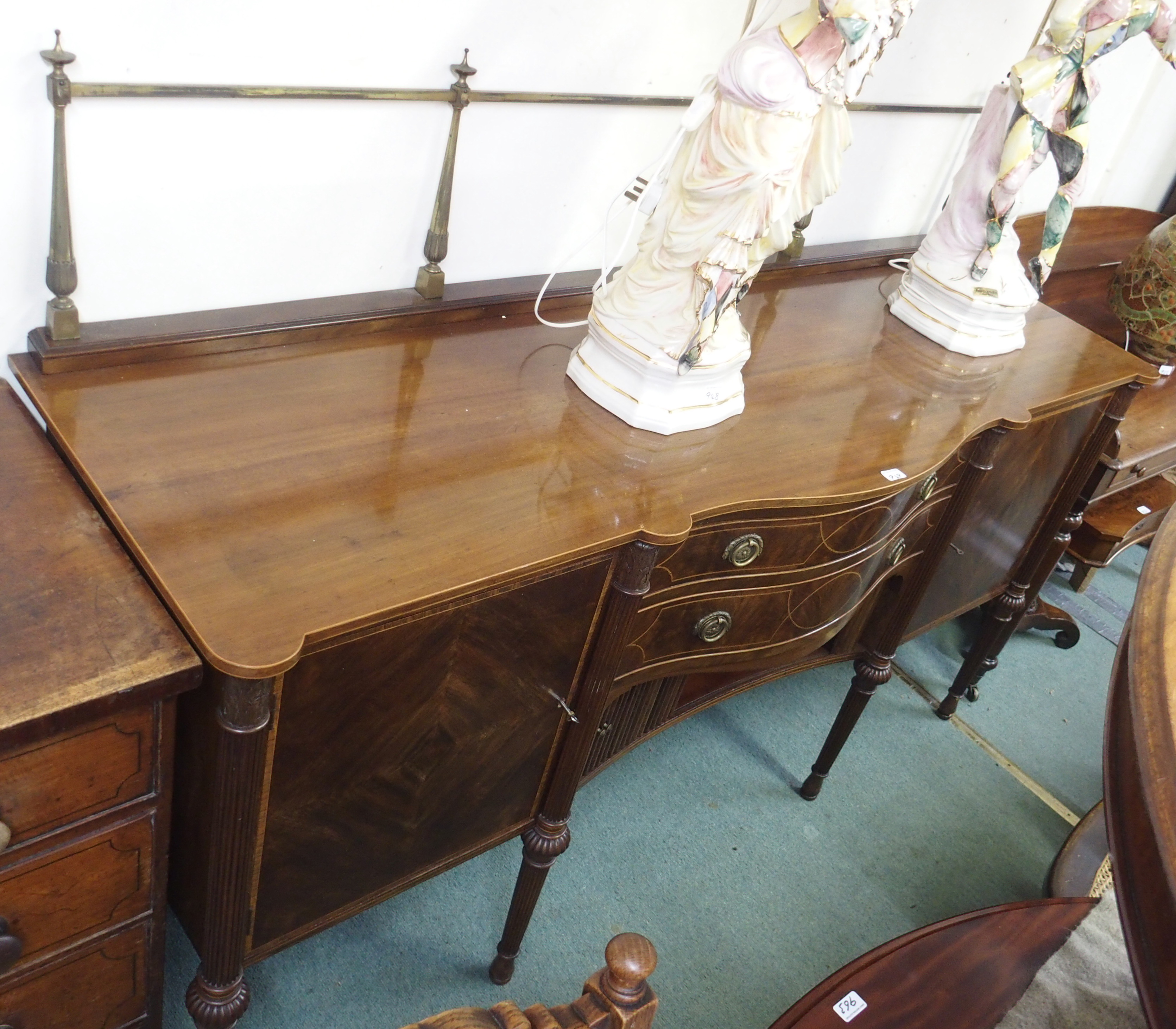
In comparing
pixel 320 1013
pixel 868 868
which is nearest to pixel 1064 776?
pixel 868 868

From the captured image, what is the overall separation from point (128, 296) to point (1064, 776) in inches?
76.7

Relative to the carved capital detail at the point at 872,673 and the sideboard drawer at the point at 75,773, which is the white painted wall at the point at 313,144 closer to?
the sideboard drawer at the point at 75,773

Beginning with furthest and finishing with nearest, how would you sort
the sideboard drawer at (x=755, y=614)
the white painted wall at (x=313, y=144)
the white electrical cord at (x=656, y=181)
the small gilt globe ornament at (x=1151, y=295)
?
the small gilt globe ornament at (x=1151, y=295)
the sideboard drawer at (x=755, y=614)
the white electrical cord at (x=656, y=181)
the white painted wall at (x=313, y=144)

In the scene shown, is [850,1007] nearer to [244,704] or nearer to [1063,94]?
[244,704]

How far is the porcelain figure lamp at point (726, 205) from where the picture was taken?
3.66 feet

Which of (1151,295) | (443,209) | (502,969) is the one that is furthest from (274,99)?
(1151,295)

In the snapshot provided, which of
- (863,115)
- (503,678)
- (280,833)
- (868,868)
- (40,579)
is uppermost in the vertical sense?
(863,115)

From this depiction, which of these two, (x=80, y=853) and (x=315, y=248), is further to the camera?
(x=315, y=248)

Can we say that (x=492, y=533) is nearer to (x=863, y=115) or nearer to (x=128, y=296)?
(x=128, y=296)

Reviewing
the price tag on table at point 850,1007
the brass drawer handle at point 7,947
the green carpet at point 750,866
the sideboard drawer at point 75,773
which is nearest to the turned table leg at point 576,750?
the green carpet at point 750,866

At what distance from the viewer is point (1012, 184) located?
62.9 inches

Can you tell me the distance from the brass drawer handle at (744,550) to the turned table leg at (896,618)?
480 mm

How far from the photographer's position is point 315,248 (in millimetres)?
1291

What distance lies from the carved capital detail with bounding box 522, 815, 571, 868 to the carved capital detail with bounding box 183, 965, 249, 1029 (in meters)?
0.39
